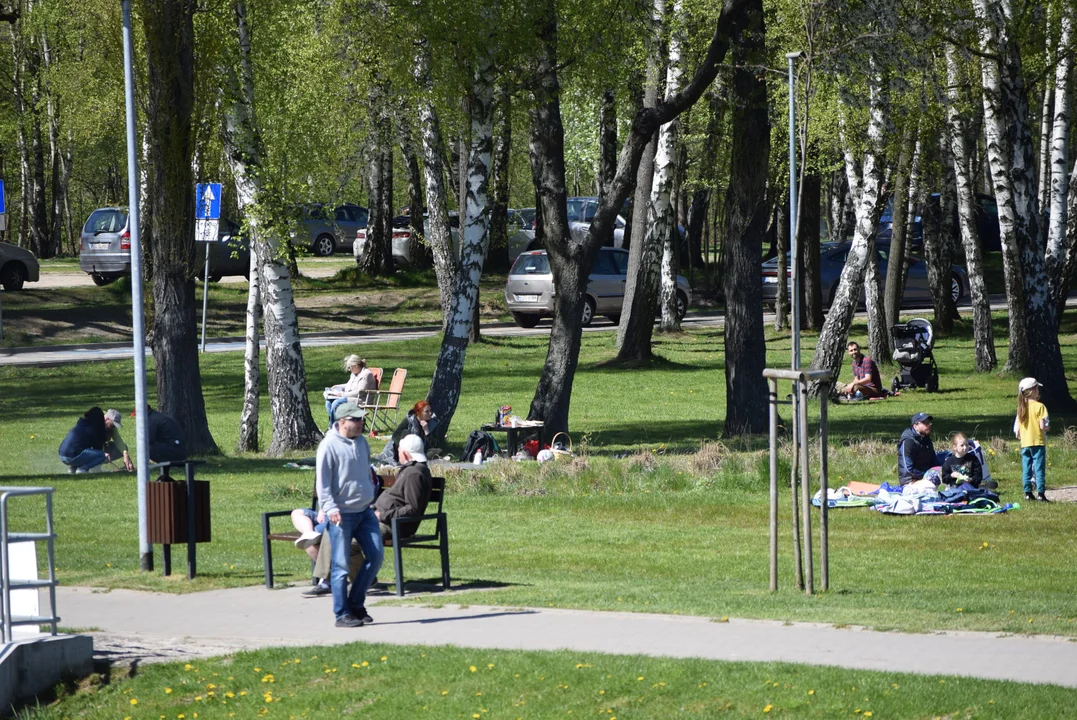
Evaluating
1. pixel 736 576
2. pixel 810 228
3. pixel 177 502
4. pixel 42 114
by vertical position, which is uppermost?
pixel 42 114

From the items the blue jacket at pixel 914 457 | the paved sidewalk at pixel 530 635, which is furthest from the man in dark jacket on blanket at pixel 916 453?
the paved sidewalk at pixel 530 635

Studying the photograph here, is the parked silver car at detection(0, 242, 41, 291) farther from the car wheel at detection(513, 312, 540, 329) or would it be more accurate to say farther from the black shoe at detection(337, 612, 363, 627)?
the black shoe at detection(337, 612, 363, 627)

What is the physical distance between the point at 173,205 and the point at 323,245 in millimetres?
32362

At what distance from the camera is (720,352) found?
31.9 metres

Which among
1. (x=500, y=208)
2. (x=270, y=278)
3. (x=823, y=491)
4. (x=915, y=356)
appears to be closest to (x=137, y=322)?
(x=823, y=491)

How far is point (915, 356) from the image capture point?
2622 centimetres

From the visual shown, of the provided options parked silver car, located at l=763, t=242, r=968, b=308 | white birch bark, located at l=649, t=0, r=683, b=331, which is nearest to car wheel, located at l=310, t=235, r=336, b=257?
parked silver car, located at l=763, t=242, r=968, b=308

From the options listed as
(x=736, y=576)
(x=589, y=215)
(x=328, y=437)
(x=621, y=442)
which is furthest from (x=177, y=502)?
(x=589, y=215)

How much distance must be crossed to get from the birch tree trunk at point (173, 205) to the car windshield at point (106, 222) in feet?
62.7

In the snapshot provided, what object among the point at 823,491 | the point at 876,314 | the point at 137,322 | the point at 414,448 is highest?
the point at 137,322

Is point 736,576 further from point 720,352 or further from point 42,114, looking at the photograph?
point 42,114

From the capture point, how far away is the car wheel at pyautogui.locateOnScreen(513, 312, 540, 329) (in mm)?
35938

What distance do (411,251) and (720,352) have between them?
48.2 feet

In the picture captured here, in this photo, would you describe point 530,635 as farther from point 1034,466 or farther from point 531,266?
point 531,266
